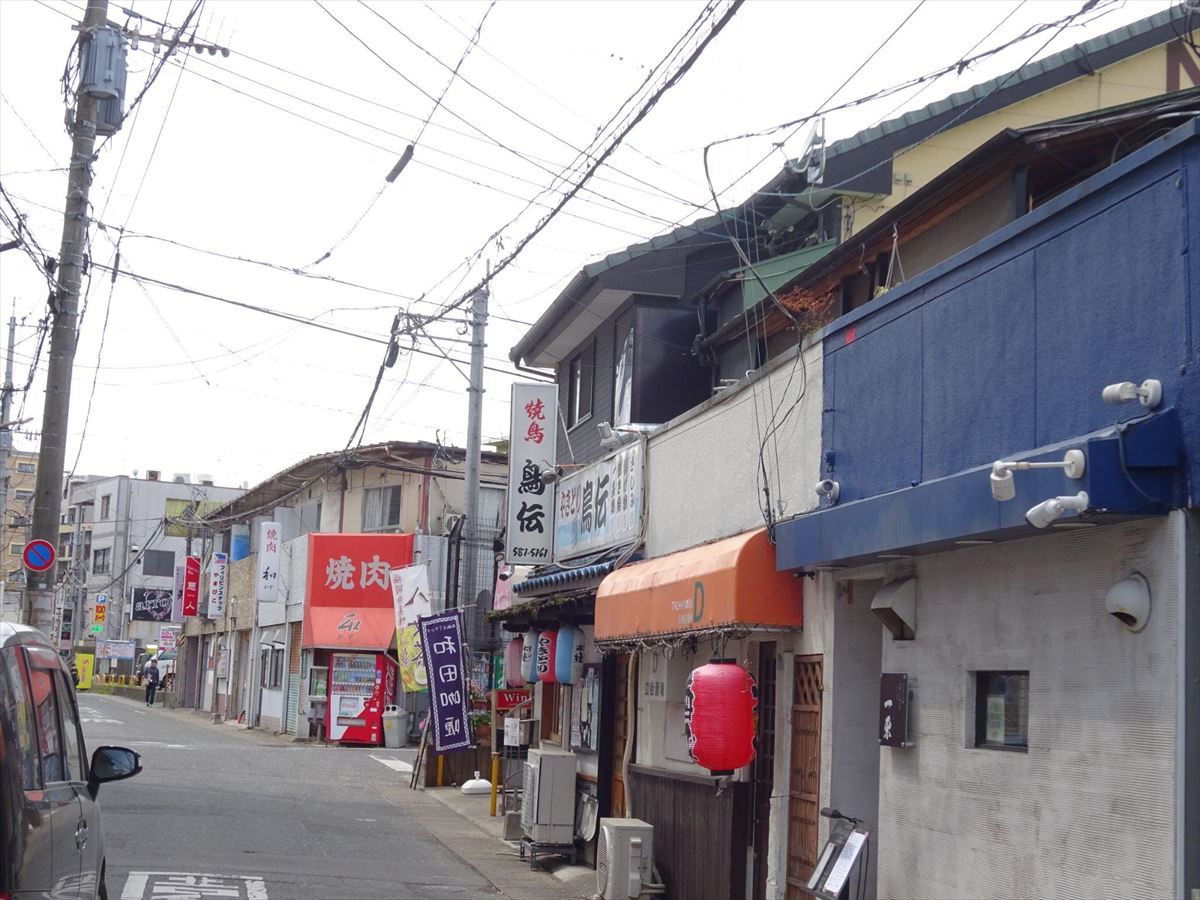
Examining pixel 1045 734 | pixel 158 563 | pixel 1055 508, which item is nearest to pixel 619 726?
pixel 1045 734

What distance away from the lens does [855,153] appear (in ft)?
53.0

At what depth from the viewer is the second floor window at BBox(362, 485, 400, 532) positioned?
40469 millimetres

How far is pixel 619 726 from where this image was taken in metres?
16.3

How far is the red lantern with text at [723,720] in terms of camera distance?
415 inches

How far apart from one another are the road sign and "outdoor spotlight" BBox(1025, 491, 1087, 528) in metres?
13.7

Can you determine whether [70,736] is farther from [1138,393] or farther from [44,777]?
[1138,393]

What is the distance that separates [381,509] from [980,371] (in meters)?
34.1

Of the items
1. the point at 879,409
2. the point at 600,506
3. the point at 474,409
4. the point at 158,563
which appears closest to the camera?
the point at 879,409

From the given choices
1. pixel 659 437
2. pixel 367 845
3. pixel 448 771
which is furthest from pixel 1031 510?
pixel 448 771

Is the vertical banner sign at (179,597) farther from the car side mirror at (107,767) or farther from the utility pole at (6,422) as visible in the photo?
the car side mirror at (107,767)

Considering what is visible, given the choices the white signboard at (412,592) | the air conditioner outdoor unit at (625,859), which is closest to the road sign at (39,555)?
the air conditioner outdoor unit at (625,859)

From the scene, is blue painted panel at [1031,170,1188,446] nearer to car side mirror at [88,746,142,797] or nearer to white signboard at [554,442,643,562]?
car side mirror at [88,746,142,797]

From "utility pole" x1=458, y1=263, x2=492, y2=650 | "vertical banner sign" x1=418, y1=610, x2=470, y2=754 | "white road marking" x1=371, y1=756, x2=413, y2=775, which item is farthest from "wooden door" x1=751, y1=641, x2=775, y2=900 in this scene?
"white road marking" x1=371, y1=756, x2=413, y2=775

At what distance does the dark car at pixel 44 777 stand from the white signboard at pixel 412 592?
2015cm
